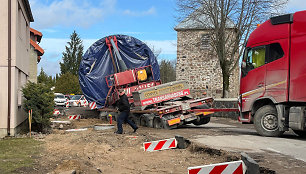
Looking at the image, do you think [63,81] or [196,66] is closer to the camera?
[196,66]

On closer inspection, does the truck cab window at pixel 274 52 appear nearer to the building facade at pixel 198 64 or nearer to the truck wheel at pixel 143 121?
the truck wheel at pixel 143 121

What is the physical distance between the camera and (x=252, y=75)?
41.2ft

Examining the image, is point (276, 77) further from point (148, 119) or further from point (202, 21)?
point (202, 21)

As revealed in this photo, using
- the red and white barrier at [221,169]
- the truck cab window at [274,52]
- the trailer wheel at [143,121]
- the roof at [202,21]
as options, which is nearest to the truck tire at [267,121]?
the truck cab window at [274,52]

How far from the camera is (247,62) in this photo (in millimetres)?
12875

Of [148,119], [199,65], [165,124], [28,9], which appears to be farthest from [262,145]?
[199,65]

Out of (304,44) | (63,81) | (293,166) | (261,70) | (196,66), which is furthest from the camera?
(63,81)

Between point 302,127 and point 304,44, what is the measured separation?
8.03ft

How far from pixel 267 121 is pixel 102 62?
964 cm

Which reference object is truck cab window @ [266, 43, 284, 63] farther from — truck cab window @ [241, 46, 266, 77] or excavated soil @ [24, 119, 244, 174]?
excavated soil @ [24, 119, 244, 174]

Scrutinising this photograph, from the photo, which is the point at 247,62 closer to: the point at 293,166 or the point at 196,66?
the point at 293,166

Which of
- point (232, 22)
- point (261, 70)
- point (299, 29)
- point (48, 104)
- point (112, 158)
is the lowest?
point (112, 158)

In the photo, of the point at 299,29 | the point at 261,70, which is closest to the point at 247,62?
the point at 261,70

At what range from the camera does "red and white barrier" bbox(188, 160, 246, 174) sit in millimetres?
5520
